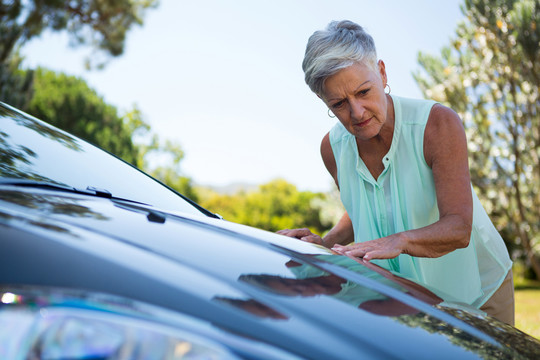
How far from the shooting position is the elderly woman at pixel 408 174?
2016 millimetres

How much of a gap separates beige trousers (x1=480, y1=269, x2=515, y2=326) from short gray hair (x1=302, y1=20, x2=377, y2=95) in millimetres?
1003

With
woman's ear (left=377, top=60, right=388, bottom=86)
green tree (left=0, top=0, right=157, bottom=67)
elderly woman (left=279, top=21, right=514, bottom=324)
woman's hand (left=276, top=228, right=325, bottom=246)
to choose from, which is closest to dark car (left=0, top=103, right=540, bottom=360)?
woman's hand (left=276, top=228, right=325, bottom=246)

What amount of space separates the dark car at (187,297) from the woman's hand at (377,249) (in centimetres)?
23

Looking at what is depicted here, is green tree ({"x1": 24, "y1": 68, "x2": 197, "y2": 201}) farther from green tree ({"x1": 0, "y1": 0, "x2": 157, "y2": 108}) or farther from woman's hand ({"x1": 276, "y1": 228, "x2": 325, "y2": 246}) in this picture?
woman's hand ({"x1": 276, "y1": 228, "x2": 325, "y2": 246})

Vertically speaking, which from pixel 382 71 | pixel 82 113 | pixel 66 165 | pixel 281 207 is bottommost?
pixel 66 165

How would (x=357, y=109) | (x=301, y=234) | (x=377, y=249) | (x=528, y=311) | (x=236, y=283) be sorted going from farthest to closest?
(x=528, y=311) < (x=357, y=109) < (x=301, y=234) < (x=377, y=249) < (x=236, y=283)

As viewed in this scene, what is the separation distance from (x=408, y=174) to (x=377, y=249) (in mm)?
525

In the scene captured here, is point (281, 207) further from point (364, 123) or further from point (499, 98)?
point (364, 123)

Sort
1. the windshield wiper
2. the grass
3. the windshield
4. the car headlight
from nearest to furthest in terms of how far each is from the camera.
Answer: the car headlight < the windshield wiper < the windshield < the grass

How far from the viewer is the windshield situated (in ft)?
5.09

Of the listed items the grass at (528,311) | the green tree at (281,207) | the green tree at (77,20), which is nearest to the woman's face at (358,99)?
the grass at (528,311)

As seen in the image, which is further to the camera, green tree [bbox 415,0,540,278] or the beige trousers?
green tree [bbox 415,0,540,278]

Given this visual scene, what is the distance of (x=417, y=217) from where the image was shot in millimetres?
2143

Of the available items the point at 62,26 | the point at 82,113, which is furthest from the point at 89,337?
the point at 82,113
